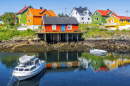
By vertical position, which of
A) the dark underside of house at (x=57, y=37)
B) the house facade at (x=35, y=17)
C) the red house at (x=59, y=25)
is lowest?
the dark underside of house at (x=57, y=37)

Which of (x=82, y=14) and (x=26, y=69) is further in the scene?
(x=82, y=14)

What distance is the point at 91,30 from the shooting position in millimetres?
55062

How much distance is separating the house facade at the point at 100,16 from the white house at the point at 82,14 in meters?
2.90

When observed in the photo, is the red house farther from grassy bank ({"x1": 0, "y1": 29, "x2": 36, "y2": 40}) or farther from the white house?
the white house

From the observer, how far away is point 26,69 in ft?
71.3

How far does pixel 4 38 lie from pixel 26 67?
97.3 feet

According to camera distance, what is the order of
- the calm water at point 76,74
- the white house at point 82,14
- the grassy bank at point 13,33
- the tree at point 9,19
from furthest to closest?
1. the white house at point 82,14
2. the tree at point 9,19
3. the grassy bank at point 13,33
4. the calm water at point 76,74

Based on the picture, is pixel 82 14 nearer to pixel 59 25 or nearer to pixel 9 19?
pixel 59 25

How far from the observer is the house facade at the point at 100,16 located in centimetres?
6550

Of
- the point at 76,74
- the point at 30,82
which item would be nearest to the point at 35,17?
the point at 76,74

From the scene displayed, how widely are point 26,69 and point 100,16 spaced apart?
1994 inches

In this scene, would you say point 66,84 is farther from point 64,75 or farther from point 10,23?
point 10,23

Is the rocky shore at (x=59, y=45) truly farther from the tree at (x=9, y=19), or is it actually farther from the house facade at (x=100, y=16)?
the tree at (x=9, y=19)

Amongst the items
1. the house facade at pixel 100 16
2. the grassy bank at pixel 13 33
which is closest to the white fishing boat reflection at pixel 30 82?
the grassy bank at pixel 13 33
